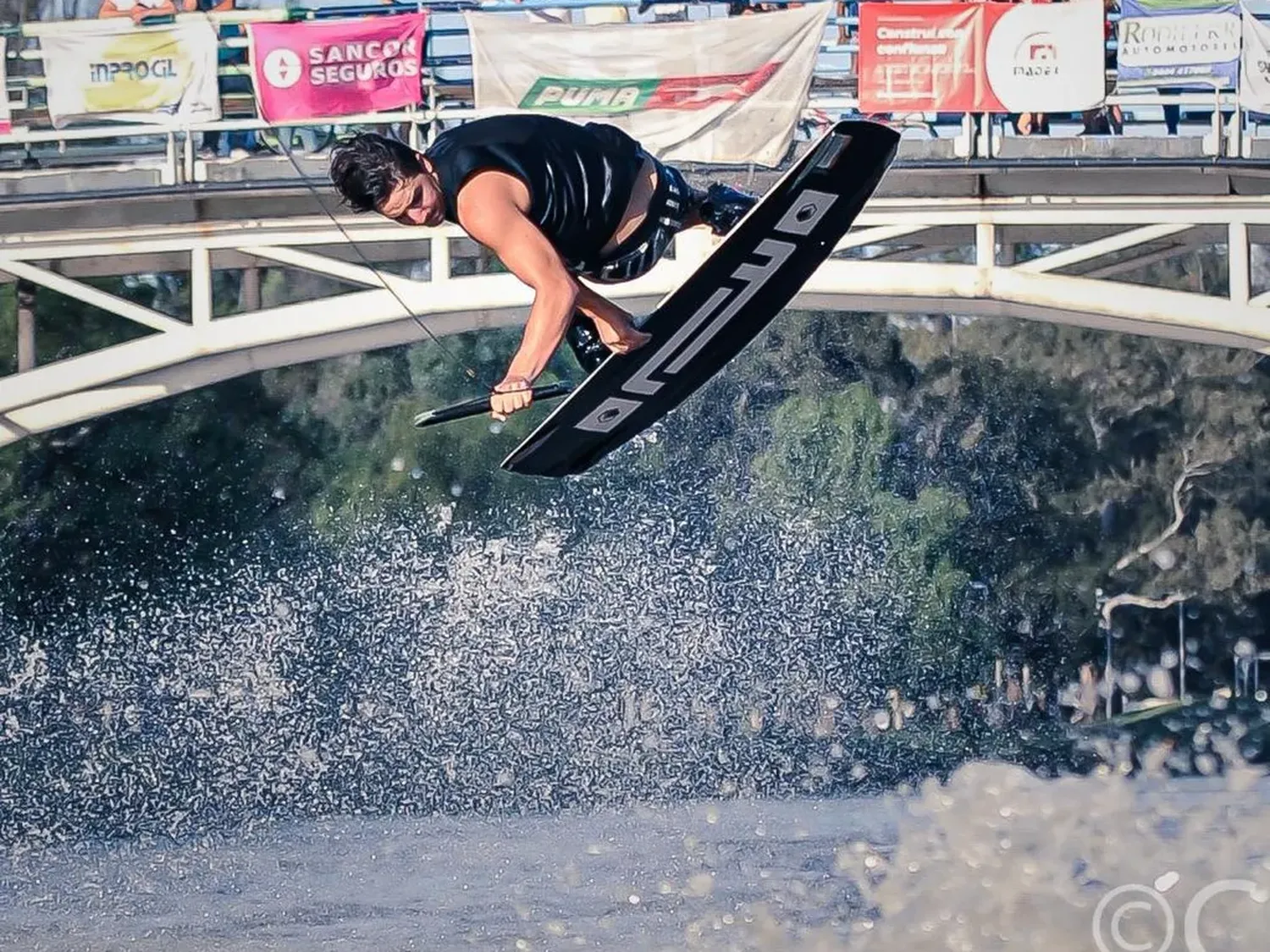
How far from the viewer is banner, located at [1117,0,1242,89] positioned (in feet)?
16.4

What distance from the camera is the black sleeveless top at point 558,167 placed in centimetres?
354

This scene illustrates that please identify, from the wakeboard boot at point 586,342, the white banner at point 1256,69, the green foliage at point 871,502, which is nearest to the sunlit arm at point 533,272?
the wakeboard boot at point 586,342

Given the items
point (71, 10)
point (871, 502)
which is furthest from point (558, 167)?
point (871, 502)

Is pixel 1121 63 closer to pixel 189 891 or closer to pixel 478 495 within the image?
pixel 478 495

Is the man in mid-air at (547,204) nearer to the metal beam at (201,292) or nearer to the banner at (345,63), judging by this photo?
the banner at (345,63)

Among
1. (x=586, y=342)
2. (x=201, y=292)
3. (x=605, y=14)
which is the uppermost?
(x=605, y=14)

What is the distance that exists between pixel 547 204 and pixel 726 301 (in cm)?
45

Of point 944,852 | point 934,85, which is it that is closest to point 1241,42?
point 934,85

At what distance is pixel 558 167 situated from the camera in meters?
3.62

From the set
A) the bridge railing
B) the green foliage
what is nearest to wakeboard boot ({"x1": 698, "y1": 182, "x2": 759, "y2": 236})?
the bridge railing

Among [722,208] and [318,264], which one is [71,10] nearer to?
[318,264]

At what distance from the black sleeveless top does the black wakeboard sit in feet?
0.75

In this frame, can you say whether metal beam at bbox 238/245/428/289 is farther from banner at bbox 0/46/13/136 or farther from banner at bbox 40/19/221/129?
banner at bbox 0/46/13/136

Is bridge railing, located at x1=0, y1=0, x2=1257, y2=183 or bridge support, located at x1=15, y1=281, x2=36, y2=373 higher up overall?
bridge railing, located at x1=0, y1=0, x2=1257, y2=183
